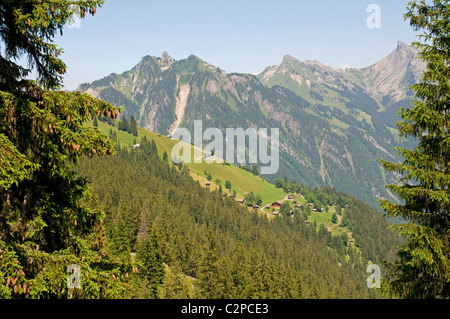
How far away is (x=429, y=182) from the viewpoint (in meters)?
13.6

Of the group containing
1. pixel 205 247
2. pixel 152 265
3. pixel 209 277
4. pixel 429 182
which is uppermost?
pixel 429 182

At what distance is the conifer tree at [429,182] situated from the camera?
13297mm

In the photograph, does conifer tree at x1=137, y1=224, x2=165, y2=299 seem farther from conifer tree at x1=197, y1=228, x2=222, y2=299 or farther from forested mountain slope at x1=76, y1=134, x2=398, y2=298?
conifer tree at x1=197, y1=228, x2=222, y2=299

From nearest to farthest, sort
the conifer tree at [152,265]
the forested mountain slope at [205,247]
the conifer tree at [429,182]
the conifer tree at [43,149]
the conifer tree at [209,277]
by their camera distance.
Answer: the conifer tree at [43,149], the conifer tree at [429,182], the conifer tree at [152,265], the conifer tree at [209,277], the forested mountain slope at [205,247]

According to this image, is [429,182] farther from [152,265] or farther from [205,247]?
[205,247]

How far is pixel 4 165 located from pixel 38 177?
2.22 metres

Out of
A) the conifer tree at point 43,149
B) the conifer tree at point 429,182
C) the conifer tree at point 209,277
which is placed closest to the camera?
the conifer tree at point 43,149

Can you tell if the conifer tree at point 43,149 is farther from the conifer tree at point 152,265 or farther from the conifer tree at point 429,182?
the conifer tree at point 152,265

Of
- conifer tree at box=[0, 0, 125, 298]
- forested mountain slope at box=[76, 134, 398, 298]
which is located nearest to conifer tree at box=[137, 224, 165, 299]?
forested mountain slope at box=[76, 134, 398, 298]

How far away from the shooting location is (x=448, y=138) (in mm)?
13555

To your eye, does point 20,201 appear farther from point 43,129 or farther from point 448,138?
point 448,138

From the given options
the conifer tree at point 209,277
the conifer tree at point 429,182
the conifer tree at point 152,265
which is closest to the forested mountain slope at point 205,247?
the conifer tree at point 209,277

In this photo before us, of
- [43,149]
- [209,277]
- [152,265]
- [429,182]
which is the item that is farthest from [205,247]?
[43,149]
